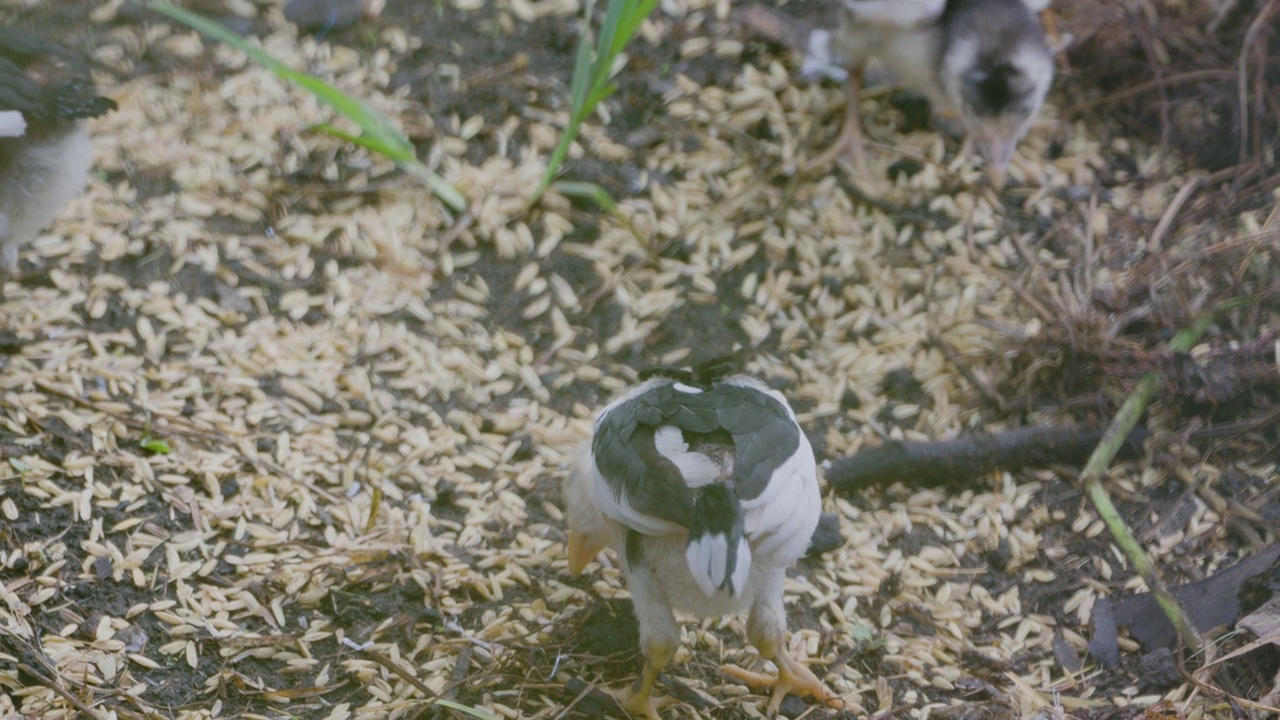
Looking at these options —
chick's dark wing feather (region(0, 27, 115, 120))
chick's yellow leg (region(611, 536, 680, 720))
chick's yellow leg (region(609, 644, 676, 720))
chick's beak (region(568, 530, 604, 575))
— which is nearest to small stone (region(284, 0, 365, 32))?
chick's dark wing feather (region(0, 27, 115, 120))

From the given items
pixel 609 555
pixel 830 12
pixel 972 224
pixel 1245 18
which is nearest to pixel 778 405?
pixel 609 555

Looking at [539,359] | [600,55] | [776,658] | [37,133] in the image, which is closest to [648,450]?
[776,658]

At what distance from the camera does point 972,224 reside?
14.0ft

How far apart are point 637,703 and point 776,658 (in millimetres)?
363

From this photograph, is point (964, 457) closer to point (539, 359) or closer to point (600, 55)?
point (539, 359)

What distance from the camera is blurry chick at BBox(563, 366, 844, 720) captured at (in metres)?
2.44

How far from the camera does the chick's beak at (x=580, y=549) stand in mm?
3031

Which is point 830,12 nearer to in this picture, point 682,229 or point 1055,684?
point 682,229

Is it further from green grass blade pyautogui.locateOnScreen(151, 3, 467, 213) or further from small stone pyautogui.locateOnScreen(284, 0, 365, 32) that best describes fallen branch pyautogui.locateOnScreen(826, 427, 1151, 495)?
small stone pyautogui.locateOnScreen(284, 0, 365, 32)

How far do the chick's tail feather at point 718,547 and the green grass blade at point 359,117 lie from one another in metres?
2.00

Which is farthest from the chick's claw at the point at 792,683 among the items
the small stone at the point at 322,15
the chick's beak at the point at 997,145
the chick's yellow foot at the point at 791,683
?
the small stone at the point at 322,15

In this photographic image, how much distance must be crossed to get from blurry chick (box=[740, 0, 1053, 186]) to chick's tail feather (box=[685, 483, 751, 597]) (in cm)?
229

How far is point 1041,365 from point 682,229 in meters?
1.32

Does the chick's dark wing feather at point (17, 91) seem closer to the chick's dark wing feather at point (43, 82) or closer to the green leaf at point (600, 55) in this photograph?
the chick's dark wing feather at point (43, 82)
